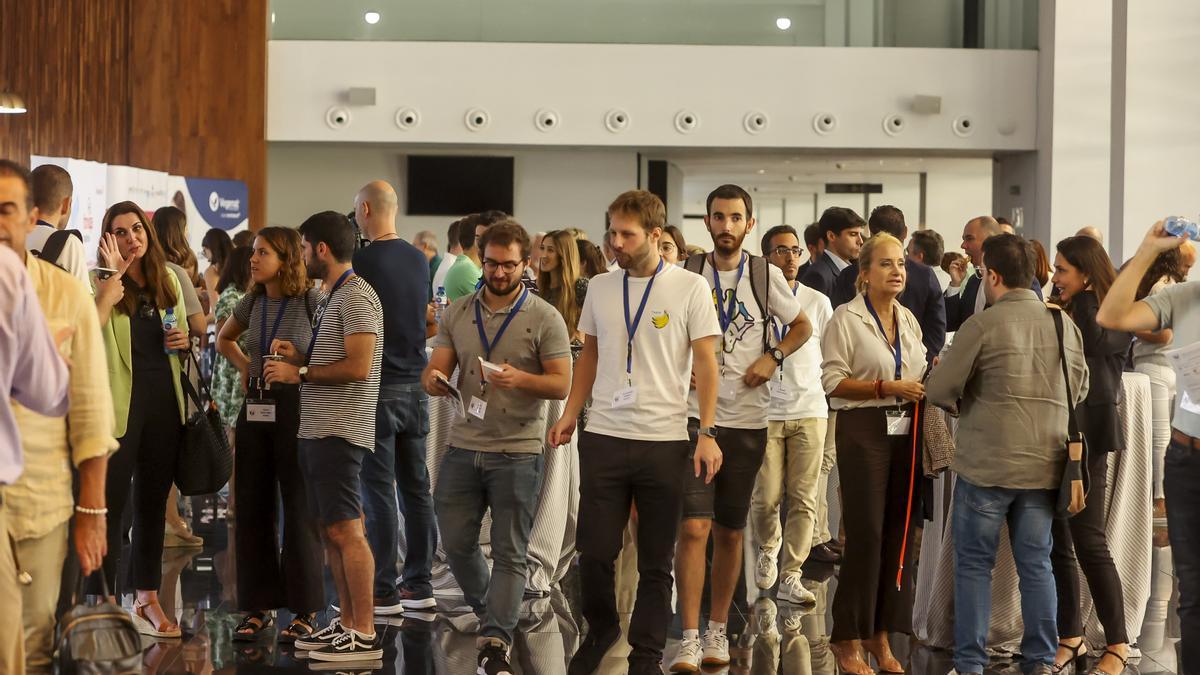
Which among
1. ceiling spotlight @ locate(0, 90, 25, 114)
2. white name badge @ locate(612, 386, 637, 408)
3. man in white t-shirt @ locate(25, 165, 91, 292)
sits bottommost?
white name badge @ locate(612, 386, 637, 408)

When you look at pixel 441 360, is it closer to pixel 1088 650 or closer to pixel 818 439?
pixel 818 439

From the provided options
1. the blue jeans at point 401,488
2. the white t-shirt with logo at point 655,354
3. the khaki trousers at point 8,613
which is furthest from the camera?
the blue jeans at point 401,488

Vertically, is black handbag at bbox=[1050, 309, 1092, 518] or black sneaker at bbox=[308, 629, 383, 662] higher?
black handbag at bbox=[1050, 309, 1092, 518]

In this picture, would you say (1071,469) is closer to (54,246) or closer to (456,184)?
(54,246)

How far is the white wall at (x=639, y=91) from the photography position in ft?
46.2

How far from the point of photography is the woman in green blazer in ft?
15.4

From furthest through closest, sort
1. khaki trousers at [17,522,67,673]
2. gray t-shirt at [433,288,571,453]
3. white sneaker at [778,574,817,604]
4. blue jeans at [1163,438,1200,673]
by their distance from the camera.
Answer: white sneaker at [778,574,817,604] < gray t-shirt at [433,288,571,453] < blue jeans at [1163,438,1200,673] < khaki trousers at [17,522,67,673]

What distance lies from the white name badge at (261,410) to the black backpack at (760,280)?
155 cm

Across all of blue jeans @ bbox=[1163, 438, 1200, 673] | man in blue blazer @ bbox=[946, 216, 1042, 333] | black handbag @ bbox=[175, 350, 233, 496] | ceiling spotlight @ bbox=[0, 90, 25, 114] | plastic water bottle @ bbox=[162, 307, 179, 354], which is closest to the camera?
blue jeans @ bbox=[1163, 438, 1200, 673]

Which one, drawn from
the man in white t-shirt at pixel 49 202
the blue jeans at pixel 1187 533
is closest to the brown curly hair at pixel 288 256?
the man in white t-shirt at pixel 49 202

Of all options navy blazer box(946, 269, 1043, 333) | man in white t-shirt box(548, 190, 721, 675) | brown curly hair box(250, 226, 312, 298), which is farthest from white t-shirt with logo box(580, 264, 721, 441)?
navy blazer box(946, 269, 1043, 333)

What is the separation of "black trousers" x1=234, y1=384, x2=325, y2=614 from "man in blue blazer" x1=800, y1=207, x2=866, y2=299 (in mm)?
2878

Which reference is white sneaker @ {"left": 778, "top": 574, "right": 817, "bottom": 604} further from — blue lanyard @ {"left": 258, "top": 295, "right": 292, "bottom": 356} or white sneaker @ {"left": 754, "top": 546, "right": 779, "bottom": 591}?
blue lanyard @ {"left": 258, "top": 295, "right": 292, "bottom": 356}

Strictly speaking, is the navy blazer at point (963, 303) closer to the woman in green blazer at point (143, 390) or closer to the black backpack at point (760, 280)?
the black backpack at point (760, 280)
